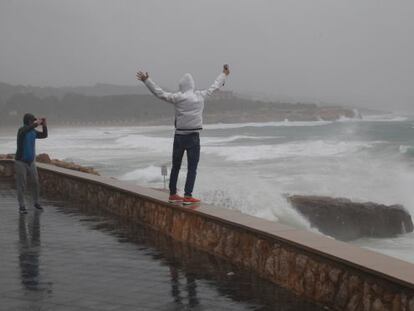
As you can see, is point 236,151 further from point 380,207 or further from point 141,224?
point 141,224

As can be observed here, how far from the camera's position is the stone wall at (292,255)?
3771mm

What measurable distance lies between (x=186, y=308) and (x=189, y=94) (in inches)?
107

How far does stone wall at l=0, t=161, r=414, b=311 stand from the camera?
12.4ft

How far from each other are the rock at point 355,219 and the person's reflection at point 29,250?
8564mm

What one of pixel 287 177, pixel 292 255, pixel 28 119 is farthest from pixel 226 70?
pixel 287 177

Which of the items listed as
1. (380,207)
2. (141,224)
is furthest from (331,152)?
(141,224)

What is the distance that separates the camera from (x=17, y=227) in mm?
7402

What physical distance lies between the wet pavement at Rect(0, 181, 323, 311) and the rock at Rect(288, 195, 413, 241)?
868cm

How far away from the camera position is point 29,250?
6.07 m

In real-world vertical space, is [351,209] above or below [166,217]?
below

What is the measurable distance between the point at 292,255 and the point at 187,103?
2269 mm

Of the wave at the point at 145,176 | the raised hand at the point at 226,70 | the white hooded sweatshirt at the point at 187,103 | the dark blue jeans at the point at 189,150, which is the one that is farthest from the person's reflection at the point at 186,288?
the wave at the point at 145,176

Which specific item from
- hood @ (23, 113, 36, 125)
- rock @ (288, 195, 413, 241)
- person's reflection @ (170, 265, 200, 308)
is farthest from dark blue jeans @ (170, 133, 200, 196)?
rock @ (288, 195, 413, 241)

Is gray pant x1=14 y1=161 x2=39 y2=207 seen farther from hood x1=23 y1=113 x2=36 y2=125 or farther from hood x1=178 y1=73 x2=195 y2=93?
hood x1=178 y1=73 x2=195 y2=93
